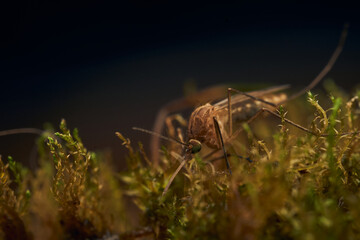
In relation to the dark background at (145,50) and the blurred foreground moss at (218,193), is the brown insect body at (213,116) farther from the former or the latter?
the dark background at (145,50)

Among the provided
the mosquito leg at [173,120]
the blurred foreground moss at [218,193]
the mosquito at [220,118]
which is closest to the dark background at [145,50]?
the mosquito leg at [173,120]

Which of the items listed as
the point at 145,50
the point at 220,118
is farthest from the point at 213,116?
the point at 145,50

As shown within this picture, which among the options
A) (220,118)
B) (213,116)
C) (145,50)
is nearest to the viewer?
(213,116)

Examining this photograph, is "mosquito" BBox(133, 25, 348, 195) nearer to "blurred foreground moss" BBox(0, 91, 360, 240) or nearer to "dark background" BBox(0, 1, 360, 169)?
"blurred foreground moss" BBox(0, 91, 360, 240)

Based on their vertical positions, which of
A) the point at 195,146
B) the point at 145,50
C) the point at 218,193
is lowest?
the point at 218,193

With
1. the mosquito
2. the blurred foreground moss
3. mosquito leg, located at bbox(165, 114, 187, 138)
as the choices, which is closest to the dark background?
mosquito leg, located at bbox(165, 114, 187, 138)

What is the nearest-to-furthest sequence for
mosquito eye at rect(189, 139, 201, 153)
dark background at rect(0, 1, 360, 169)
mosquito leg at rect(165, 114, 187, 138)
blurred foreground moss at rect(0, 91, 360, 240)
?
blurred foreground moss at rect(0, 91, 360, 240) → mosquito eye at rect(189, 139, 201, 153) → mosquito leg at rect(165, 114, 187, 138) → dark background at rect(0, 1, 360, 169)

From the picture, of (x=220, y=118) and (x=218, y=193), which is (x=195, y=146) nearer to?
(x=218, y=193)
